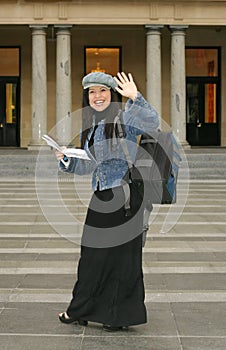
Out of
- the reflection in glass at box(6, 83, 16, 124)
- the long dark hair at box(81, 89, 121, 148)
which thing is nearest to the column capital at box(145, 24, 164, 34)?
the reflection in glass at box(6, 83, 16, 124)

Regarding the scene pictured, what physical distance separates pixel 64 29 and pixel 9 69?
6099 millimetres

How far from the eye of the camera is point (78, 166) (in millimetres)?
5957

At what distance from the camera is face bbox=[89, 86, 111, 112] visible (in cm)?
575

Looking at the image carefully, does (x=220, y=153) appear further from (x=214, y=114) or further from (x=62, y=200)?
(x=62, y=200)

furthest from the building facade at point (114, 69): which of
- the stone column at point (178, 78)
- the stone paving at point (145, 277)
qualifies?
the stone paving at point (145, 277)

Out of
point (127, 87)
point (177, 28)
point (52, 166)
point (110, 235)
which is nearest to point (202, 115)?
point (177, 28)

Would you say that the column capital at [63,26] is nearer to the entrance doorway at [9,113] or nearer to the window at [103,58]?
the window at [103,58]

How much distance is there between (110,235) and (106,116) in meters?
1.00

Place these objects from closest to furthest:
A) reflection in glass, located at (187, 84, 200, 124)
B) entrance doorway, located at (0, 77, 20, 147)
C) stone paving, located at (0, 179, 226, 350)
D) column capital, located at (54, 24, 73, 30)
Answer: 1. stone paving, located at (0, 179, 226, 350)
2. column capital, located at (54, 24, 73, 30)
3. entrance doorway, located at (0, 77, 20, 147)
4. reflection in glass, located at (187, 84, 200, 124)

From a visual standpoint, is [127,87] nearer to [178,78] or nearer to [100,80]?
[100,80]

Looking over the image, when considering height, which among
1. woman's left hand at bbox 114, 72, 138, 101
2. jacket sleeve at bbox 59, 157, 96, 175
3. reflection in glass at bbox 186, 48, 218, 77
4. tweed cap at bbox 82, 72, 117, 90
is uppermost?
reflection in glass at bbox 186, 48, 218, 77

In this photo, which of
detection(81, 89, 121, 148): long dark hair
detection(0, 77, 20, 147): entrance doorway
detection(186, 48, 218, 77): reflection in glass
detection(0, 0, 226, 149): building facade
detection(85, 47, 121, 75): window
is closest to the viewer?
detection(81, 89, 121, 148): long dark hair

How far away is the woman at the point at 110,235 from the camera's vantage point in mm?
5617

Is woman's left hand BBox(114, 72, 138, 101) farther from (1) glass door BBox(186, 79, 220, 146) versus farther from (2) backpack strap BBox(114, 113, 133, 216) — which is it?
(1) glass door BBox(186, 79, 220, 146)
